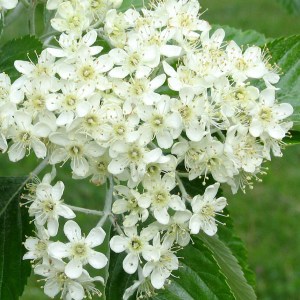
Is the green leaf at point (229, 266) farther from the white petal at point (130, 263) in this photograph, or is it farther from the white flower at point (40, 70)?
the white flower at point (40, 70)

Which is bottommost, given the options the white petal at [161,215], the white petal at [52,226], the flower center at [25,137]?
the white petal at [52,226]

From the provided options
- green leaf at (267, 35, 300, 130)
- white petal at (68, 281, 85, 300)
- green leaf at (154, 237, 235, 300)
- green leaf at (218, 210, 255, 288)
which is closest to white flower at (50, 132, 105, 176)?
white petal at (68, 281, 85, 300)

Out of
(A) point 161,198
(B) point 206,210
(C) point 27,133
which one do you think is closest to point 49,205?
(C) point 27,133

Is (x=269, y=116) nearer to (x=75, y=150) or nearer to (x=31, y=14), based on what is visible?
(x=75, y=150)

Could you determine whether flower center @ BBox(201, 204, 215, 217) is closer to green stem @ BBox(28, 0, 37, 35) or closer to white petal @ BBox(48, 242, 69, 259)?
white petal @ BBox(48, 242, 69, 259)

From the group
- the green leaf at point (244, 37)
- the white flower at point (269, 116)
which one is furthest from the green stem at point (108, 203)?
the green leaf at point (244, 37)
